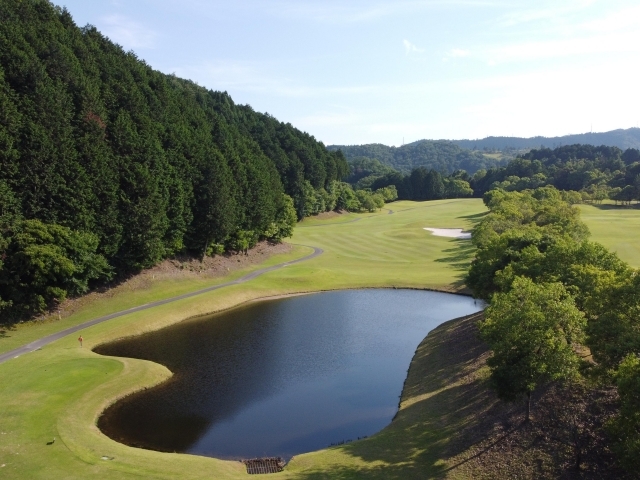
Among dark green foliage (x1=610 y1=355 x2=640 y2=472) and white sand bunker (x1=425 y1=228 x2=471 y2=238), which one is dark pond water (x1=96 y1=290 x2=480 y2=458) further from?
white sand bunker (x1=425 y1=228 x2=471 y2=238)

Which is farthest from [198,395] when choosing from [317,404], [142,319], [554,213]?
[554,213]

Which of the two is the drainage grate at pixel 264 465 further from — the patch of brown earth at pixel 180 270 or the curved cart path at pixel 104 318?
the patch of brown earth at pixel 180 270

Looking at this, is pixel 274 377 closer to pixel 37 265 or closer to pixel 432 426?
pixel 432 426

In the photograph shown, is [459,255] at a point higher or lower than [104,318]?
lower

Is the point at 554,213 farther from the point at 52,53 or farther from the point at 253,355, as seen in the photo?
the point at 52,53

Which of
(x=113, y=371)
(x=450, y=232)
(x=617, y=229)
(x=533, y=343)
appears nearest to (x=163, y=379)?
(x=113, y=371)

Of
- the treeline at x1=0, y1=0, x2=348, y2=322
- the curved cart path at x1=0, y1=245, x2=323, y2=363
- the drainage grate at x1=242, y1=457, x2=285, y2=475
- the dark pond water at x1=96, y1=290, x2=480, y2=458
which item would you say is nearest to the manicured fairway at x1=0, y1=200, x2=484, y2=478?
the drainage grate at x1=242, y1=457, x2=285, y2=475
